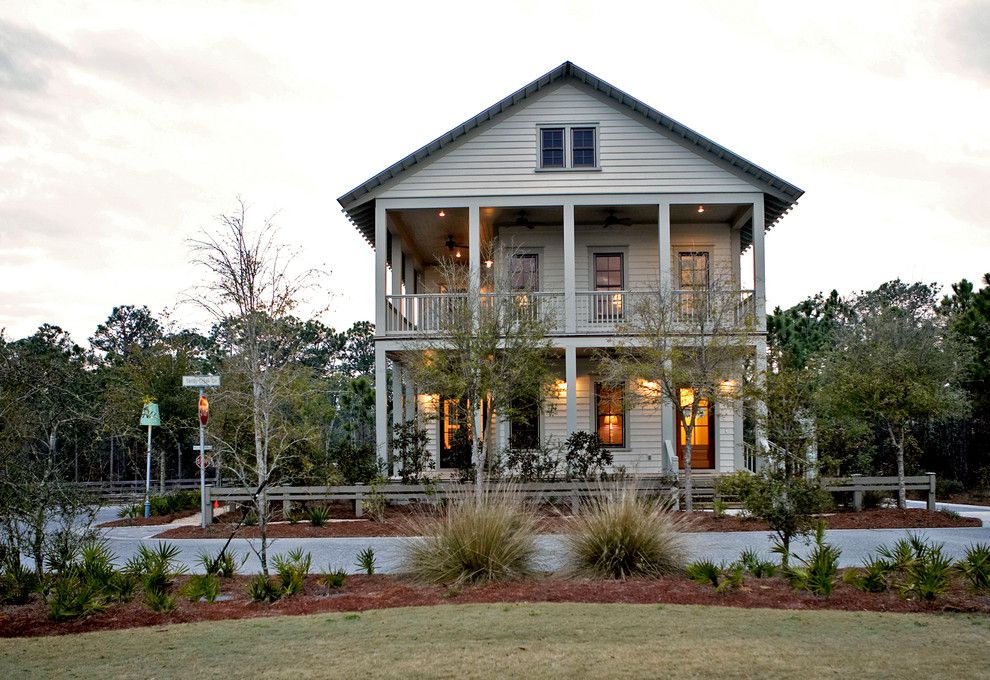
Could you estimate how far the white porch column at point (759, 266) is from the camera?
65.4 feet

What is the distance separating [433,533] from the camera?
1024 centimetres

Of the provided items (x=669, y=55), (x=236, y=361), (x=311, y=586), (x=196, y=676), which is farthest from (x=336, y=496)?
(x=669, y=55)

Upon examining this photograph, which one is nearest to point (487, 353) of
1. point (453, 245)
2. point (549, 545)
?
point (549, 545)

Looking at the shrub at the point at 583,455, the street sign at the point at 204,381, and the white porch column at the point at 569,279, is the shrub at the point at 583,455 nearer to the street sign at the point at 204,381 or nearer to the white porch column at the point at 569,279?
the white porch column at the point at 569,279

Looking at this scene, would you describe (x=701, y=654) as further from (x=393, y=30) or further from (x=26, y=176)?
(x=26, y=176)

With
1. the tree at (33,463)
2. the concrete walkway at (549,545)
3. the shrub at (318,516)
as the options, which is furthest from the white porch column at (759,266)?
the tree at (33,463)

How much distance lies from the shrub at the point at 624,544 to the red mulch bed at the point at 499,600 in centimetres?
25

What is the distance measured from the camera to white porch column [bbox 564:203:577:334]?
20.4 m

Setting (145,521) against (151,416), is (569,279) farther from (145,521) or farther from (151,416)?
(145,521)

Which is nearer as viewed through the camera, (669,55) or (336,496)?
(336,496)

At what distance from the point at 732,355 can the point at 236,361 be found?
10.6m

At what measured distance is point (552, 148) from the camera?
69.6 feet

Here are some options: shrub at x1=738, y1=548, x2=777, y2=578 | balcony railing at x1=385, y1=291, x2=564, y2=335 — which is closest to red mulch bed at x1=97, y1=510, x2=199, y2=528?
balcony railing at x1=385, y1=291, x2=564, y2=335

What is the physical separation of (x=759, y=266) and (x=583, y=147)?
201 inches
